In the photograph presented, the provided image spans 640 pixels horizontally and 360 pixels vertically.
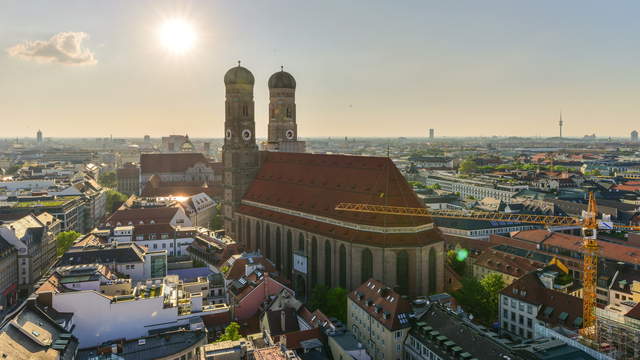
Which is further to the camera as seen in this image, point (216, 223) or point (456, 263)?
point (216, 223)

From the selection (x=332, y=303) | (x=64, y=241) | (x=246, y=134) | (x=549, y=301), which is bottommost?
(x=332, y=303)

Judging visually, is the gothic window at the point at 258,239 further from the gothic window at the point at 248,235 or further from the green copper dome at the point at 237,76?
the green copper dome at the point at 237,76

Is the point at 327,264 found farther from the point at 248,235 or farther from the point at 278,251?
the point at 248,235

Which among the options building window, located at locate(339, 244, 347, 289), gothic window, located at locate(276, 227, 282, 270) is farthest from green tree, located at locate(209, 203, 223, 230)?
building window, located at locate(339, 244, 347, 289)

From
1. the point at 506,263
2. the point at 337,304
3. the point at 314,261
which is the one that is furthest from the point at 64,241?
the point at 506,263

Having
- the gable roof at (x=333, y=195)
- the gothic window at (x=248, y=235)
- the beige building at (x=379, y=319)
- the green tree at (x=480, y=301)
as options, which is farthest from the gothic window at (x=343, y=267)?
the gothic window at (x=248, y=235)

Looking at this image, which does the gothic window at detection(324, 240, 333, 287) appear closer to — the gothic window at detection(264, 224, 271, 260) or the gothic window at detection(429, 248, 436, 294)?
the gothic window at detection(429, 248, 436, 294)

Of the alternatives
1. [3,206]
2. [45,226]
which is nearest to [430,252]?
[45,226]
